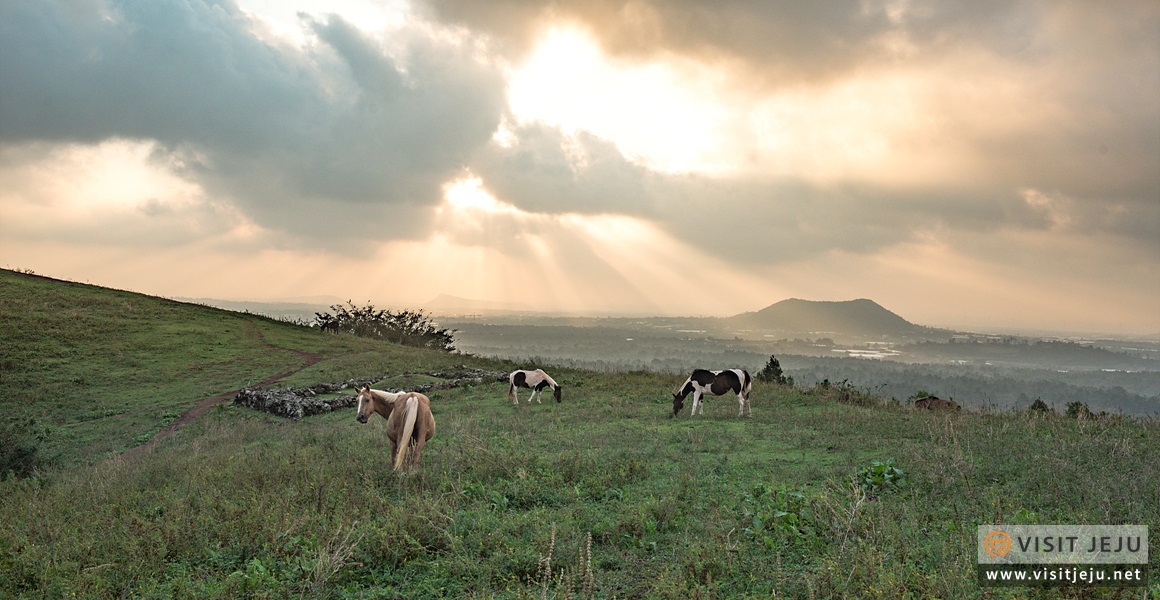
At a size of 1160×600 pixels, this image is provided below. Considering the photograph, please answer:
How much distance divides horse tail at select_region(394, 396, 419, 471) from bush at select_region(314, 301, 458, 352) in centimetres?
5576

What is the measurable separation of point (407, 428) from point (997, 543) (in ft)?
32.7

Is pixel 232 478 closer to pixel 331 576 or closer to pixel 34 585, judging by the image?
pixel 34 585

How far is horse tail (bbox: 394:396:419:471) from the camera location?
11.4m

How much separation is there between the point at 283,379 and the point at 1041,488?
30820 millimetres

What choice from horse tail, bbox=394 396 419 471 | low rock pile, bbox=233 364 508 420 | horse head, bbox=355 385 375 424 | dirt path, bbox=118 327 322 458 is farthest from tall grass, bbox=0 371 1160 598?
low rock pile, bbox=233 364 508 420

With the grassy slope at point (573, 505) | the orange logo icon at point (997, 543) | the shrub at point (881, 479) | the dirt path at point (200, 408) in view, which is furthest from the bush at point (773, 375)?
the dirt path at point (200, 408)

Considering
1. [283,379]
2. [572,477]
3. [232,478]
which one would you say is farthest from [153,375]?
[572,477]

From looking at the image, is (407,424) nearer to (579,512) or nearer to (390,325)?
(579,512)

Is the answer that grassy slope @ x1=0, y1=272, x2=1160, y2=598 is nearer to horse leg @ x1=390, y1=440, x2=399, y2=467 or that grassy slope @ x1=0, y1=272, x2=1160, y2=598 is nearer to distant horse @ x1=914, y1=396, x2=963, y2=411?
horse leg @ x1=390, y1=440, x2=399, y2=467

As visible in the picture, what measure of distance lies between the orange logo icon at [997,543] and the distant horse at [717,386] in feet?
42.7

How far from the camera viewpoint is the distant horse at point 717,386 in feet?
65.1

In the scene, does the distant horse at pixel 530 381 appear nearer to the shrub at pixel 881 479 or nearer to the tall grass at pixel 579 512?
the tall grass at pixel 579 512

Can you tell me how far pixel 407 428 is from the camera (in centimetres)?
1152

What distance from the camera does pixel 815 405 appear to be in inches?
833
